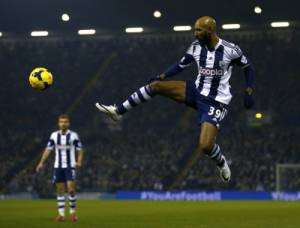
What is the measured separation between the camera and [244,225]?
527 inches

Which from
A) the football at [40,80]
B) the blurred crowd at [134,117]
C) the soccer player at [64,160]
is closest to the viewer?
the football at [40,80]

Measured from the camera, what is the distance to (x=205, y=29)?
34.5 feet

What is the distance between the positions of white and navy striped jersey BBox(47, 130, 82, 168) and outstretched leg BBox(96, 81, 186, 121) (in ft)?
17.9

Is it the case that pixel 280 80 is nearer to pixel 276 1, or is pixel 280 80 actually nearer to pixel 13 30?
pixel 276 1

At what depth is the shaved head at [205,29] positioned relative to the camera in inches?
412

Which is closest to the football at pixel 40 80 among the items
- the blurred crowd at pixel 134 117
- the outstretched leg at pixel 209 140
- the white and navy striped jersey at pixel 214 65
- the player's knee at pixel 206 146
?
the white and navy striped jersey at pixel 214 65

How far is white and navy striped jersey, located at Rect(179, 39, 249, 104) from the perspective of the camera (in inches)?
428

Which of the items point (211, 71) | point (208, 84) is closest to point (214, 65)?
point (211, 71)

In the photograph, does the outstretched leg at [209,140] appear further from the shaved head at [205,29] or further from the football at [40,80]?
the football at [40,80]

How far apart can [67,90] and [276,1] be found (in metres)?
14.4

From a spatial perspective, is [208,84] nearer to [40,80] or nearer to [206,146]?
[206,146]

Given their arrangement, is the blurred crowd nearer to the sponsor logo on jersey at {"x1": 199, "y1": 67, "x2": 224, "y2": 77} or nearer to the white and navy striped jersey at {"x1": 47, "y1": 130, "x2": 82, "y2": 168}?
the white and navy striped jersey at {"x1": 47, "y1": 130, "x2": 82, "y2": 168}

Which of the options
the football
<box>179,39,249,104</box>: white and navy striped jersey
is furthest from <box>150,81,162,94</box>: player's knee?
Answer: the football

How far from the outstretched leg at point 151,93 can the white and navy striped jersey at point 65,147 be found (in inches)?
214
